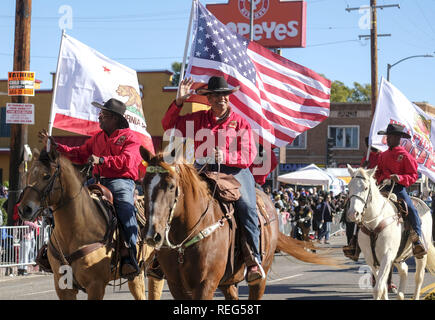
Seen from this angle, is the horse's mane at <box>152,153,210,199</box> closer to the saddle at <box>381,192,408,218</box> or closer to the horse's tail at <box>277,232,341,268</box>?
the horse's tail at <box>277,232,341,268</box>

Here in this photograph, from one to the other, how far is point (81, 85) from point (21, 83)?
3760 millimetres

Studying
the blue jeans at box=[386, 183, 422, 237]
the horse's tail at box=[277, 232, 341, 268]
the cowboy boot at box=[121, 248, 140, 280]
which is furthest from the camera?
the blue jeans at box=[386, 183, 422, 237]

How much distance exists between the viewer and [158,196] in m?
5.51

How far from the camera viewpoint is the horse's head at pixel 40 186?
6.36m

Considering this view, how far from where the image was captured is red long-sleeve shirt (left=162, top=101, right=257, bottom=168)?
6793 mm

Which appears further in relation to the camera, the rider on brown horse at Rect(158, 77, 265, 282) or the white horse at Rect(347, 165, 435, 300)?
the white horse at Rect(347, 165, 435, 300)

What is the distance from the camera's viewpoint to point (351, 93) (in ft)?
294

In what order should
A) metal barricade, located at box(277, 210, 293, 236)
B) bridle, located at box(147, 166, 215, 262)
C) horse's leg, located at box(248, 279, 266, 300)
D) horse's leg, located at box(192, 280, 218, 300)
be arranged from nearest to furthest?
bridle, located at box(147, 166, 215, 262)
horse's leg, located at box(192, 280, 218, 300)
horse's leg, located at box(248, 279, 266, 300)
metal barricade, located at box(277, 210, 293, 236)

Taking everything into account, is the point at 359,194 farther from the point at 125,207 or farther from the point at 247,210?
the point at 125,207

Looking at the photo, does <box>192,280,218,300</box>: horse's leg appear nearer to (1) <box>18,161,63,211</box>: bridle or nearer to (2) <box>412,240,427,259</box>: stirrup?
(1) <box>18,161,63,211</box>: bridle

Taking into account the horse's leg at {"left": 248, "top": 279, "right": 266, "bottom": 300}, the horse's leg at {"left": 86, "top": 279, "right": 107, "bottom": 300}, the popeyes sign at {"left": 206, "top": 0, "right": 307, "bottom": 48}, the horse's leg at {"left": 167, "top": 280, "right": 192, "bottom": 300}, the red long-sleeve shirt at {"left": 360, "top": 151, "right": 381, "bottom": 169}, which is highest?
the popeyes sign at {"left": 206, "top": 0, "right": 307, "bottom": 48}

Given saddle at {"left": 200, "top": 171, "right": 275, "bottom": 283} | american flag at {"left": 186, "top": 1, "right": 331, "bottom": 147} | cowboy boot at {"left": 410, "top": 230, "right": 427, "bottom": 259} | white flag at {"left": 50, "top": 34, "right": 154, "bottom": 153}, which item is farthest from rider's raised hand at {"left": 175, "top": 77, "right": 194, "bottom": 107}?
cowboy boot at {"left": 410, "top": 230, "right": 427, "bottom": 259}

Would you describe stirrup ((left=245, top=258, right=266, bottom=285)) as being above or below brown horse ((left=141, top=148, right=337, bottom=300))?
below
